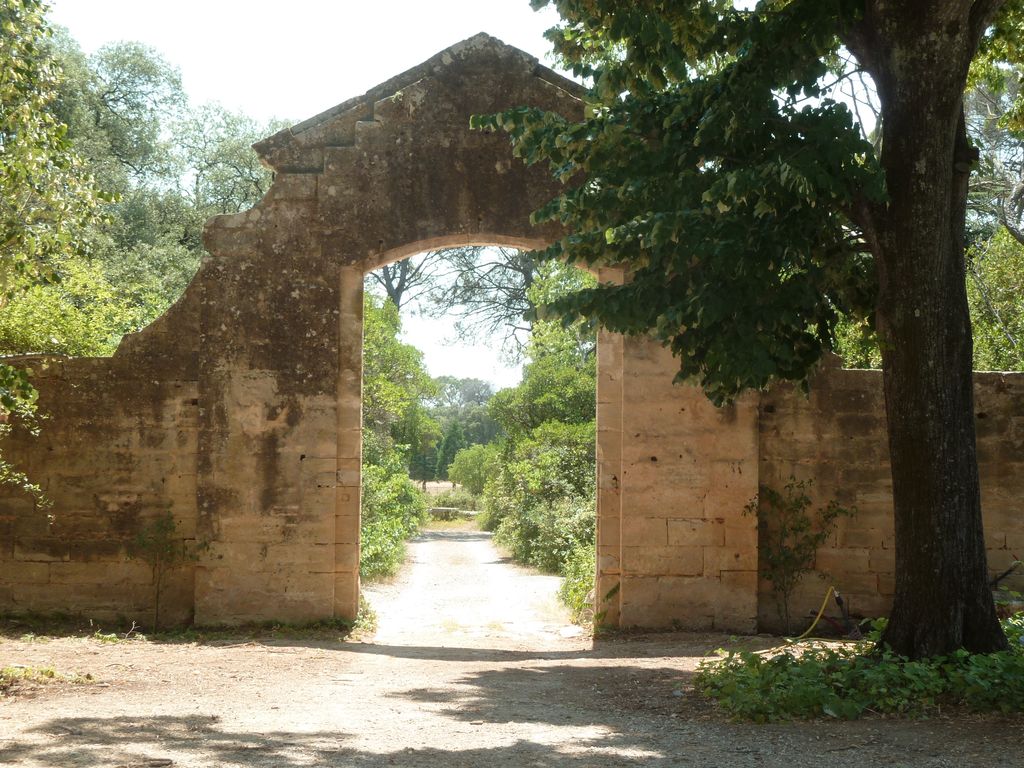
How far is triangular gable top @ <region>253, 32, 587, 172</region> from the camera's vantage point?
8.87 meters

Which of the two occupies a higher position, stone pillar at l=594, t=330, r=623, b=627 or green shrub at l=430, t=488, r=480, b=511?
stone pillar at l=594, t=330, r=623, b=627

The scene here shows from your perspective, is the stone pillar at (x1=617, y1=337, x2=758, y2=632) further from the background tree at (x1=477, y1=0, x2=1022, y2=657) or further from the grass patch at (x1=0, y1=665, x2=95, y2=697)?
the grass patch at (x1=0, y1=665, x2=95, y2=697)

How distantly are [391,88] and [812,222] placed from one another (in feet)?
15.1

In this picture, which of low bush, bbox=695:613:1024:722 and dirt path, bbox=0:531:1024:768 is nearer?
dirt path, bbox=0:531:1024:768

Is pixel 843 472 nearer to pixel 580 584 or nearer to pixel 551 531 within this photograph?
pixel 580 584

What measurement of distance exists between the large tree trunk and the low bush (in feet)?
0.98

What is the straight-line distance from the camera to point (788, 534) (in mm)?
8656

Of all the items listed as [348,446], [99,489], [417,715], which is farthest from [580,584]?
[417,715]

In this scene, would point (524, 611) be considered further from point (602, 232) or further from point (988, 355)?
point (988, 355)

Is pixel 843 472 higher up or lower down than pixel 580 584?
higher up

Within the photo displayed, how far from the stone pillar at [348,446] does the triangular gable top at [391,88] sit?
1163 mm

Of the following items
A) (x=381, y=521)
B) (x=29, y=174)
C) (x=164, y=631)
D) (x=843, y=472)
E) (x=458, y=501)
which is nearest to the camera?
(x=29, y=174)

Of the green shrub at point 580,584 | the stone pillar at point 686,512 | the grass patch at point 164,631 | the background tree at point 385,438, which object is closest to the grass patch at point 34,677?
the grass patch at point 164,631

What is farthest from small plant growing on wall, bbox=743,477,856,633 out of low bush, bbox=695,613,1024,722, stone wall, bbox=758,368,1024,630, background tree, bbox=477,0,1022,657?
low bush, bbox=695,613,1024,722
